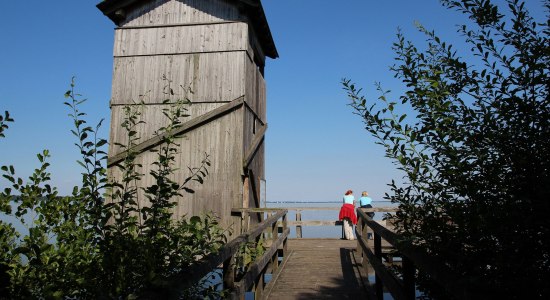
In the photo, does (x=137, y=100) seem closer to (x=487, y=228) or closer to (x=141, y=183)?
(x=141, y=183)

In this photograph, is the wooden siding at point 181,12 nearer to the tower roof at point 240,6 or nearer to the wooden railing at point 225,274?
the tower roof at point 240,6

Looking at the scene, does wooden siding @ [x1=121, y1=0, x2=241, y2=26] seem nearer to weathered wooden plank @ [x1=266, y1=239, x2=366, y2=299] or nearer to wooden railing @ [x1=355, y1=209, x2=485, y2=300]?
weathered wooden plank @ [x1=266, y1=239, x2=366, y2=299]

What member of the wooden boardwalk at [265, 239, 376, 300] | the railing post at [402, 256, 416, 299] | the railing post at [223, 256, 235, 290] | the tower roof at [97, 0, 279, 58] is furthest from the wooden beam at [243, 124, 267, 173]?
the railing post at [402, 256, 416, 299]

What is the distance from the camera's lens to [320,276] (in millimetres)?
7691

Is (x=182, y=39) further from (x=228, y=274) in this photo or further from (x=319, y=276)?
(x=228, y=274)

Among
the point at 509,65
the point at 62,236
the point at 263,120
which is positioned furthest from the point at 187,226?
the point at 263,120

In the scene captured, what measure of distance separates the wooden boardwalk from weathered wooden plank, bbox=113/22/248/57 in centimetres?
618

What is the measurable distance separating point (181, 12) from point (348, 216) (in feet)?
28.2

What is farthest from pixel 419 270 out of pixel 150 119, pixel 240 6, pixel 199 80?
pixel 240 6

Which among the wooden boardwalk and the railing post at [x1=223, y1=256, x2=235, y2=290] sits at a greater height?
the railing post at [x1=223, y1=256, x2=235, y2=290]

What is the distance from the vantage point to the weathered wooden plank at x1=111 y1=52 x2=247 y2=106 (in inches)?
456

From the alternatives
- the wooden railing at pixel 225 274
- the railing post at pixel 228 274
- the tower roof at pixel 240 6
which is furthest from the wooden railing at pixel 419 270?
the tower roof at pixel 240 6

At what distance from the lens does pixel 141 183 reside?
1116 centimetres

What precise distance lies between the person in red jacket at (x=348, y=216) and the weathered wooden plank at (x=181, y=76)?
5.65m
